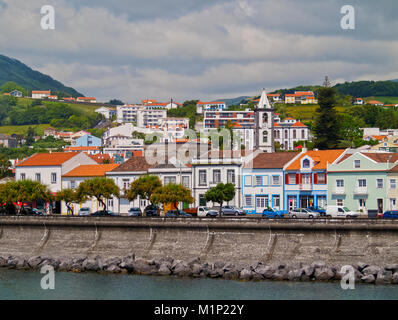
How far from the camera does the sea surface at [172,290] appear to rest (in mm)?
38219

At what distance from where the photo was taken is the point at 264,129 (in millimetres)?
89312

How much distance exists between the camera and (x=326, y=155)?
223ft

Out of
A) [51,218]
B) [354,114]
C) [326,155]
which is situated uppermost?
[354,114]

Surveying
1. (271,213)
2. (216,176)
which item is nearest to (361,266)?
(271,213)

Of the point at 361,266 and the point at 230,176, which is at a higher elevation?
the point at 230,176

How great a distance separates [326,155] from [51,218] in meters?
27.8

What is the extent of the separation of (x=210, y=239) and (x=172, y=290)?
8.42 m

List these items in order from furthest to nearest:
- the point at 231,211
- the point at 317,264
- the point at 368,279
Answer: the point at 231,211 → the point at 317,264 → the point at 368,279

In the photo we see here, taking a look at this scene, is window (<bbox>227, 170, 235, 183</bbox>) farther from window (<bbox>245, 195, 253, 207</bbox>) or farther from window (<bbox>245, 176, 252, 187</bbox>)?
window (<bbox>245, 195, 253, 207</bbox>)

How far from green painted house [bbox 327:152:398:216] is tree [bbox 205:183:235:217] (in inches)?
360

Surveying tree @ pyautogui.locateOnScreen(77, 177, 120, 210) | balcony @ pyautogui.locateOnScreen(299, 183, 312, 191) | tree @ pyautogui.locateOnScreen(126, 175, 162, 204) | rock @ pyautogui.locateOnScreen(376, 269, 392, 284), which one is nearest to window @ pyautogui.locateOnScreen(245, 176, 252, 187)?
balcony @ pyautogui.locateOnScreen(299, 183, 312, 191)

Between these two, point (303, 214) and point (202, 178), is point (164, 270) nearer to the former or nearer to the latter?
point (303, 214)
